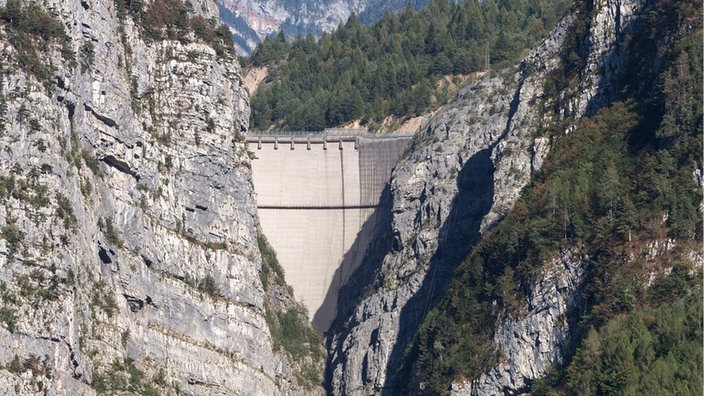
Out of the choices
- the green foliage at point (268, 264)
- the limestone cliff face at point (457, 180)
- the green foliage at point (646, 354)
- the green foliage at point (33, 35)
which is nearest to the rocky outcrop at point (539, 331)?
the green foliage at point (646, 354)

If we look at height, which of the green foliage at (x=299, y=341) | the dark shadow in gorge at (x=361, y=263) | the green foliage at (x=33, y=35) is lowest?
the green foliage at (x=299, y=341)

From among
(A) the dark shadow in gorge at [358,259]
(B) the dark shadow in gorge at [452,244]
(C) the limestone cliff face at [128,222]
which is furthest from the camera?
(A) the dark shadow in gorge at [358,259]

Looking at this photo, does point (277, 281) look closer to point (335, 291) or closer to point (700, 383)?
point (335, 291)

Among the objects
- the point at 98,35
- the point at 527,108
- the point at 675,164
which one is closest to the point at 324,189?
the point at 527,108

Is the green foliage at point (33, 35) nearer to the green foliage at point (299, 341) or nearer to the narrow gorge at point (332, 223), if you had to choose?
the narrow gorge at point (332, 223)

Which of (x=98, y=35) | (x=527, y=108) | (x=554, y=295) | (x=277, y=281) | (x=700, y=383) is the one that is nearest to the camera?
(x=700, y=383)

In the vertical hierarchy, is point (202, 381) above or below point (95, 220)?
below

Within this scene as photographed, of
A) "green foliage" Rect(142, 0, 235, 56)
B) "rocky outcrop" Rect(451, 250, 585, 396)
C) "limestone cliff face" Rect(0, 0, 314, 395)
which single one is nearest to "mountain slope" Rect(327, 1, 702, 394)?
"rocky outcrop" Rect(451, 250, 585, 396)
